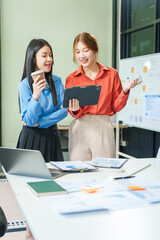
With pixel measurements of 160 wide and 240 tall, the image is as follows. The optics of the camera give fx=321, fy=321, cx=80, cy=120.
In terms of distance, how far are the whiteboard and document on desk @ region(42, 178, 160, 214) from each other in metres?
2.37

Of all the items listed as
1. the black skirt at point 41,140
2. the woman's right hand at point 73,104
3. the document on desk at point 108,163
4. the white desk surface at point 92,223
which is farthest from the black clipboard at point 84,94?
the white desk surface at point 92,223

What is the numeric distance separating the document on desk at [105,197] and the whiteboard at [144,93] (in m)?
2.37

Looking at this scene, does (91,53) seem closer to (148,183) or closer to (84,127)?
(84,127)

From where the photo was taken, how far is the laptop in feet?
4.14

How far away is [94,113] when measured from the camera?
2.46 meters

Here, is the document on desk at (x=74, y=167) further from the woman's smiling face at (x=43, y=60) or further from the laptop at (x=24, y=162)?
the woman's smiling face at (x=43, y=60)

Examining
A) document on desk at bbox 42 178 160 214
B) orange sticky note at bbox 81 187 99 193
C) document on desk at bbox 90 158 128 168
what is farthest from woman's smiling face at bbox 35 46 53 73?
orange sticky note at bbox 81 187 99 193

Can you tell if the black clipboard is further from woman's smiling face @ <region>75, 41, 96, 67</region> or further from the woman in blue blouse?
woman's smiling face @ <region>75, 41, 96, 67</region>

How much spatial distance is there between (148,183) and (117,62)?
3.36m

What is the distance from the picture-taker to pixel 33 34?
4.15 meters

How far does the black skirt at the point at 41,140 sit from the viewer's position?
2.40 meters

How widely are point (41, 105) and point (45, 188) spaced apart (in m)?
1.32

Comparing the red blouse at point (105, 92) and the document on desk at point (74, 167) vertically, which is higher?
the red blouse at point (105, 92)

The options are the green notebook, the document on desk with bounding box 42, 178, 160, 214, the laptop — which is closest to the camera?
the document on desk with bounding box 42, 178, 160, 214
